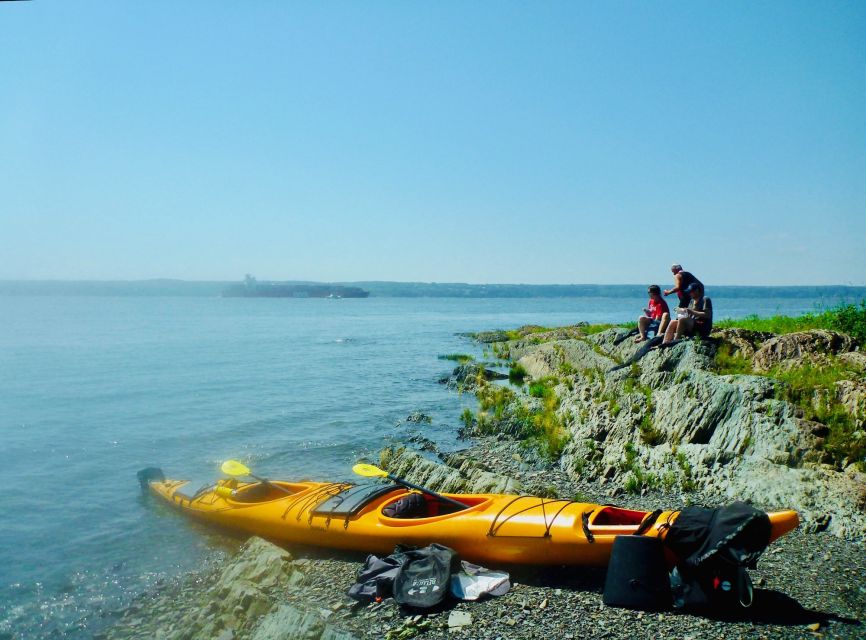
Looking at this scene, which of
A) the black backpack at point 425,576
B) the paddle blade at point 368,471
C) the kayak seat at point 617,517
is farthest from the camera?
the paddle blade at point 368,471

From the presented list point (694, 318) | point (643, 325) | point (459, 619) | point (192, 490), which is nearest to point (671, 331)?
point (694, 318)

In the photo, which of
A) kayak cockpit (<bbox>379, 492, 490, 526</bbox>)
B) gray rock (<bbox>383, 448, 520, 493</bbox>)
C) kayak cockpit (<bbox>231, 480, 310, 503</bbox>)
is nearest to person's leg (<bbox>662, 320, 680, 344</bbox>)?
gray rock (<bbox>383, 448, 520, 493</bbox>)

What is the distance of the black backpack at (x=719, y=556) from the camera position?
5.46m

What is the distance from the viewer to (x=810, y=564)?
6.29m

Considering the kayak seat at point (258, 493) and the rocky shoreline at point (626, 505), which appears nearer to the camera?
the rocky shoreline at point (626, 505)

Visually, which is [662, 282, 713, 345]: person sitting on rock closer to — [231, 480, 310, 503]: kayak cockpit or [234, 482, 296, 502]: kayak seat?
[231, 480, 310, 503]: kayak cockpit

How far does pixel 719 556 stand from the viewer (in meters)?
5.57

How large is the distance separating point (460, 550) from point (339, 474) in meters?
6.40

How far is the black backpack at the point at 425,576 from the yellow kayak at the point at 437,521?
1.34ft

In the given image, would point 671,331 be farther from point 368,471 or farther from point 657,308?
point 368,471

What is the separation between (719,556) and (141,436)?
55.6 feet

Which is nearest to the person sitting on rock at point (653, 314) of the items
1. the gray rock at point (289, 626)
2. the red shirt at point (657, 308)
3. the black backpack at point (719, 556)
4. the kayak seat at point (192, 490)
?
the red shirt at point (657, 308)

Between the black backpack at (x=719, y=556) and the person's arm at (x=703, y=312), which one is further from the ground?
the person's arm at (x=703, y=312)

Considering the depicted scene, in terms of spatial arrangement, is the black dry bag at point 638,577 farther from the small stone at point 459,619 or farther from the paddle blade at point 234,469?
the paddle blade at point 234,469
